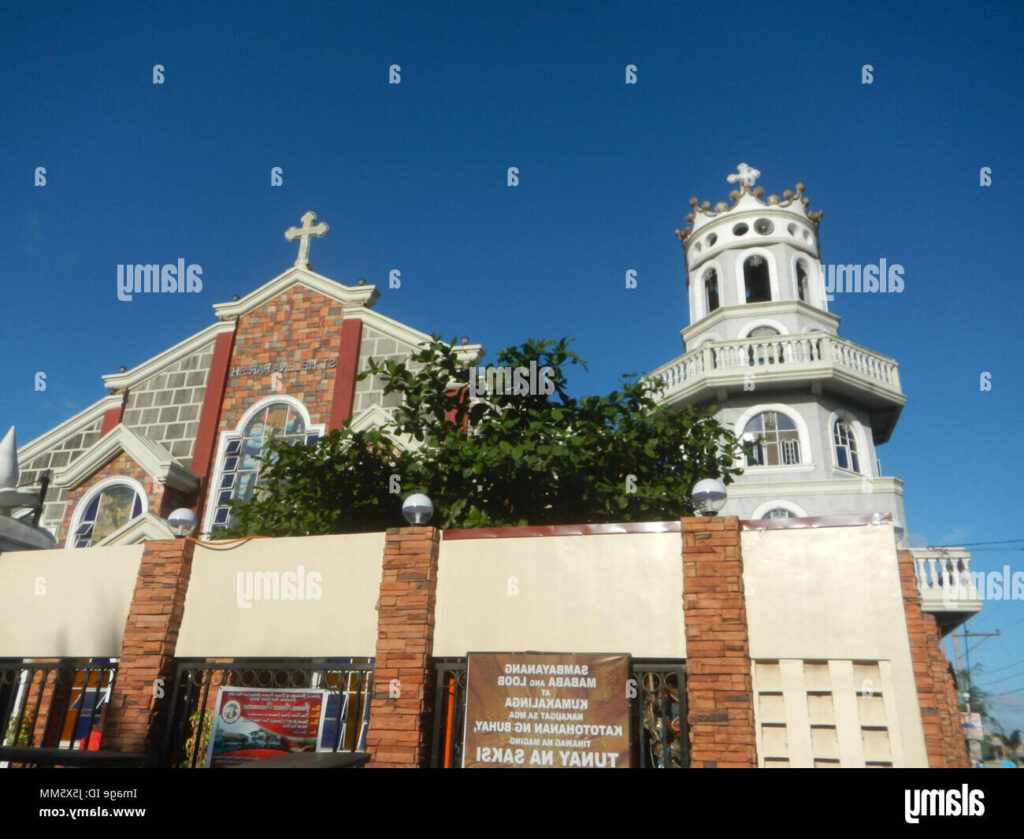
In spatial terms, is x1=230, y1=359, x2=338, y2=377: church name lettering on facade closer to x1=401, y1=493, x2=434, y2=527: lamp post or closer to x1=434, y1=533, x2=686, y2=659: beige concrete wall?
x1=401, y1=493, x2=434, y2=527: lamp post

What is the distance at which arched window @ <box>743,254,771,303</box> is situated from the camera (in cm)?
2180

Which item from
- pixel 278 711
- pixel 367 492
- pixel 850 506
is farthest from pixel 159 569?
pixel 850 506

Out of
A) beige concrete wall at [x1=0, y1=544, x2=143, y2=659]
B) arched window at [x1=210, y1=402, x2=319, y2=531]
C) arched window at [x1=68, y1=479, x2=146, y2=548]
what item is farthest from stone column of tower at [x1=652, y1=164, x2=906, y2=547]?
arched window at [x1=68, y1=479, x2=146, y2=548]

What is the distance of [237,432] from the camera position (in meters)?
16.5

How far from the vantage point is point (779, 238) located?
841 inches

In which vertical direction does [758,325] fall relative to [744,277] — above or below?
below

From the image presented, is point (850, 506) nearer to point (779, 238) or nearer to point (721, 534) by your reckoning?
point (779, 238)

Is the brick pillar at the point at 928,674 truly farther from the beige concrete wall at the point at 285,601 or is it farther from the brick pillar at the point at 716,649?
the beige concrete wall at the point at 285,601

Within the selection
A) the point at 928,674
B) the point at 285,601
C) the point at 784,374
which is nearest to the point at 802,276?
the point at 784,374

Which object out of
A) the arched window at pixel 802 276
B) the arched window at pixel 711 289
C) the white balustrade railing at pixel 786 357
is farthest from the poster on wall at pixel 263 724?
the arched window at pixel 802 276

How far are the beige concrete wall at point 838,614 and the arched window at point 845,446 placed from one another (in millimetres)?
12793

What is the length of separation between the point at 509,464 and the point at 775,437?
35.8ft

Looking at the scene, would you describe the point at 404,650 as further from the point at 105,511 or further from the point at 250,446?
Result: the point at 105,511

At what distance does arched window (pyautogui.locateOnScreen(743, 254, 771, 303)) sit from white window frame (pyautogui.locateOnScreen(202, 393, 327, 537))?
42.4ft
